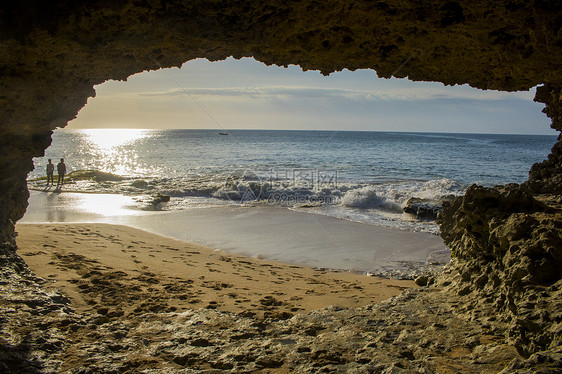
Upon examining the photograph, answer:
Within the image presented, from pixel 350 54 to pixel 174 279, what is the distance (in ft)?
12.7

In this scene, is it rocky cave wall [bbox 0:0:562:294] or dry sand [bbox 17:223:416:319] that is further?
dry sand [bbox 17:223:416:319]

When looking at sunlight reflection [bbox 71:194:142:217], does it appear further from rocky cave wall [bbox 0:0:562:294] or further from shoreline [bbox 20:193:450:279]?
rocky cave wall [bbox 0:0:562:294]

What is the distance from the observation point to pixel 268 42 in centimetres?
318

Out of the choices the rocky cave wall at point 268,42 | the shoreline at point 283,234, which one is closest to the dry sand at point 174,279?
the shoreline at point 283,234

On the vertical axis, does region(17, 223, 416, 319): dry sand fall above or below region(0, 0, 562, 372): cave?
below

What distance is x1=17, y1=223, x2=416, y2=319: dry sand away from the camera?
4.23 meters

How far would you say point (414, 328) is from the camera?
329cm

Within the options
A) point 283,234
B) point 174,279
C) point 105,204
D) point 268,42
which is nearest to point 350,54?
point 268,42

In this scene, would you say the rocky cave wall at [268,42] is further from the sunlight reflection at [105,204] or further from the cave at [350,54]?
the sunlight reflection at [105,204]

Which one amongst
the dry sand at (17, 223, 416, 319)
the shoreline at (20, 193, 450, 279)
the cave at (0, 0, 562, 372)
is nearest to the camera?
the cave at (0, 0, 562, 372)

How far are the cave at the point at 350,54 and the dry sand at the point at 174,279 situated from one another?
2.87 feet

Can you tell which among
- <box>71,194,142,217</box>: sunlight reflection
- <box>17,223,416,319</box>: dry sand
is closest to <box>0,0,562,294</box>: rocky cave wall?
<box>17,223,416,319</box>: dry sand

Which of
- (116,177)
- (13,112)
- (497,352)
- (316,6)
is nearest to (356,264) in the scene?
(497,352)

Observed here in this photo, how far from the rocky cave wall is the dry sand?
1116 mm
